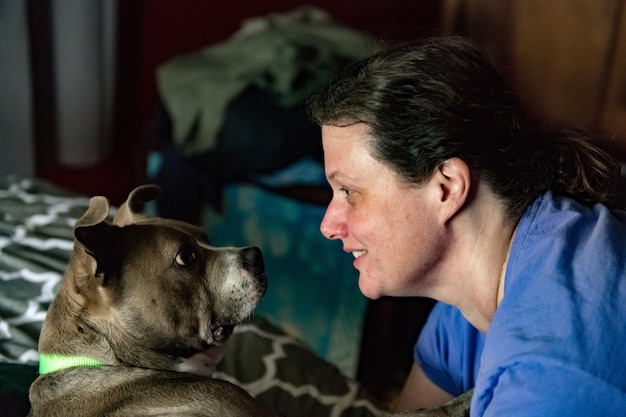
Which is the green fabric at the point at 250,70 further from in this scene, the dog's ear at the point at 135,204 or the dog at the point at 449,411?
the dog at the point at 449,411

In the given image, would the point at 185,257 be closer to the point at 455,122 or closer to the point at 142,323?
the point at 142,323

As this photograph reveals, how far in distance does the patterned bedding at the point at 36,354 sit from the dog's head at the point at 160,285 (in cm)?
30

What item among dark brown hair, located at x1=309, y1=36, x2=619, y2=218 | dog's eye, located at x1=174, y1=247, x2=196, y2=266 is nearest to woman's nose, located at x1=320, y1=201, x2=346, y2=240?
dark brown hair, located at x1=309, y1=36, x2=619, y2=218

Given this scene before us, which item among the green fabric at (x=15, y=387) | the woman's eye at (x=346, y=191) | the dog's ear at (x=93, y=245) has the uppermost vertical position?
the woman's eye at (x=346, y=191)

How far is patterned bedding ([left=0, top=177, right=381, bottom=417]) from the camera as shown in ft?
6.30

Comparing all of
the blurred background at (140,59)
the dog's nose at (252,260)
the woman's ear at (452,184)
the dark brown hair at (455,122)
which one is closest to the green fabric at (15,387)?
the dog's nose at (252,260)

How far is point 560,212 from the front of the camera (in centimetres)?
147

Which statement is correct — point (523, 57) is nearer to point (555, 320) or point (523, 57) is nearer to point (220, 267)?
point (220, 267)

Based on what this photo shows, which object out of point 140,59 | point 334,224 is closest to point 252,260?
point 334,224

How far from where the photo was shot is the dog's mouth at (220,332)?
174cm

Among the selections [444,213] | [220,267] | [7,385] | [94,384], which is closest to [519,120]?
[444,213]

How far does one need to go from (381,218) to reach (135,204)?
0.76 m

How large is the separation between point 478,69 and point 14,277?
1.47m

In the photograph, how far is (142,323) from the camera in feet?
5.52
